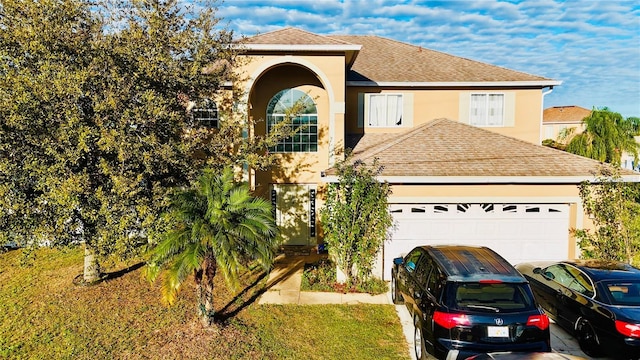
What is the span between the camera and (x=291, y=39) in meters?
12.7

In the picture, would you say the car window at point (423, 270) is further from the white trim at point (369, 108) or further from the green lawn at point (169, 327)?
the white trim at point (369, 108)


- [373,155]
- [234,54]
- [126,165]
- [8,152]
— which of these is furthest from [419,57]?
[8,152]

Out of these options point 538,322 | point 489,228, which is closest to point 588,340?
point 538,322

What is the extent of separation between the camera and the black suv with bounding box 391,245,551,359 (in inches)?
237

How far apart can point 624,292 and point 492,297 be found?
2.88m

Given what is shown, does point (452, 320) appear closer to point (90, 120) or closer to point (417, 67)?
point (90, 120)

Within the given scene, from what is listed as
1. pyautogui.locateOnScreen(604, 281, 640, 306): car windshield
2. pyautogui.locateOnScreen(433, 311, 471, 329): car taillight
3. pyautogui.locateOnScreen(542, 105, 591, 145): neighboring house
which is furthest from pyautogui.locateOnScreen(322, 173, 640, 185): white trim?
pyautogui.locateOnScreen(542, 105, 591, 145): neighboring house

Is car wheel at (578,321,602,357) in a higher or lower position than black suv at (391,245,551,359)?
lower

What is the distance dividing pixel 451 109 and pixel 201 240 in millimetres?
11614

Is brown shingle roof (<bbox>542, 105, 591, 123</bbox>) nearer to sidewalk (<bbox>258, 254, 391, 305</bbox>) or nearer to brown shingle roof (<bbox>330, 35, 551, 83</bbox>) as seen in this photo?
brown shingle roof (<bbox>330, 35, 551, 83</bbox>)

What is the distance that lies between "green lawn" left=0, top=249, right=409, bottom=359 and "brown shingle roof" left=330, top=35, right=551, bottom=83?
9.32 m

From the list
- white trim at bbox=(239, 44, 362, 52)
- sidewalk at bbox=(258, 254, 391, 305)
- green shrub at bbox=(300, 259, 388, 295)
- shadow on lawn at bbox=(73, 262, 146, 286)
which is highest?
white trim at bbox=(239, 44, 362, 52)

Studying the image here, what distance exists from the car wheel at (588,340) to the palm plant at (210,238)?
19.8ft

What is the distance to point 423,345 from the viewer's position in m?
6.75
